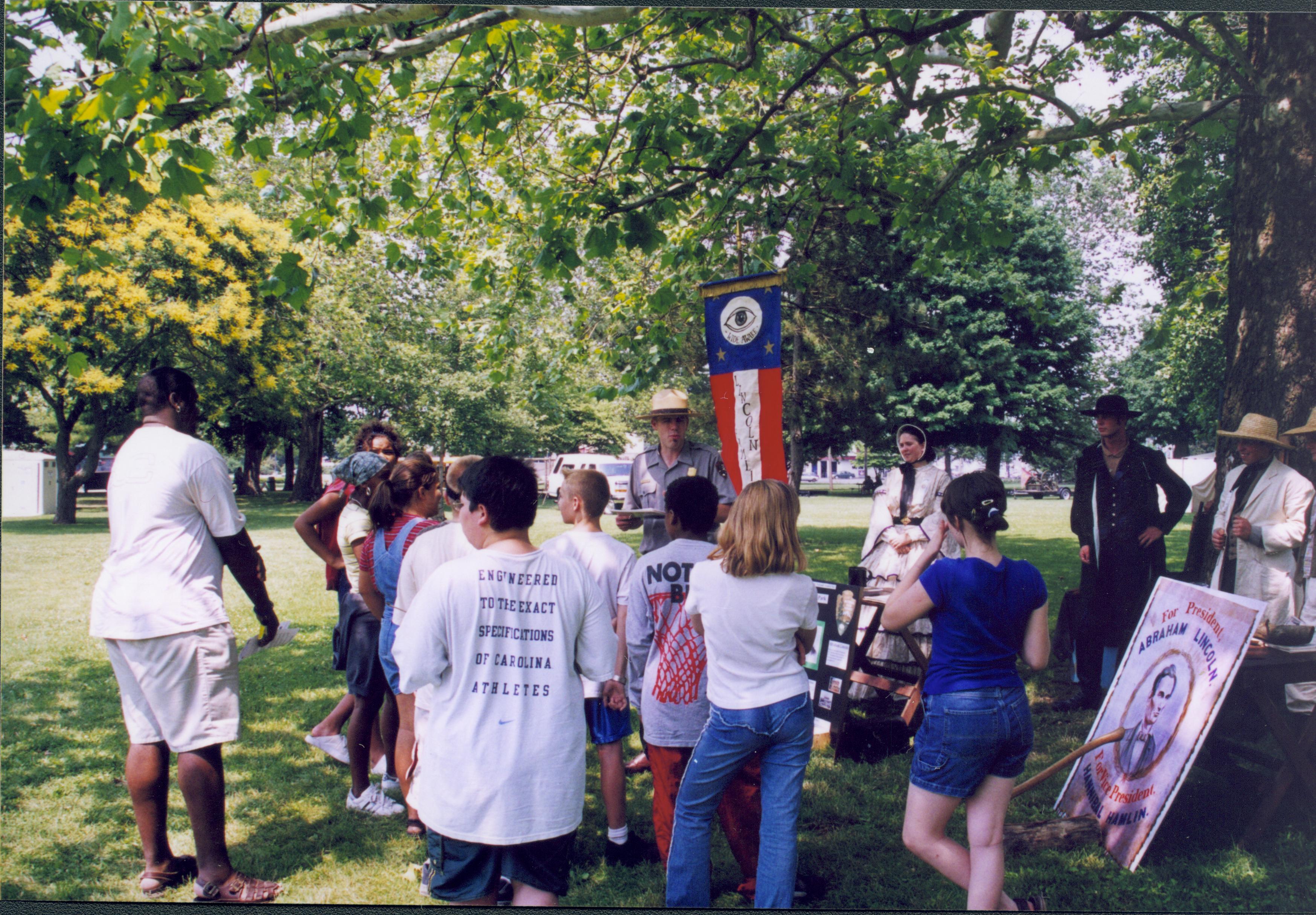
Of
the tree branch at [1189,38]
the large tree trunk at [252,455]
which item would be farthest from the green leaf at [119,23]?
the large tree trunk at [252,455]

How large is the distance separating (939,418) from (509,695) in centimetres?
1669

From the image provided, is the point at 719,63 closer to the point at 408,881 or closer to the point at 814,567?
the point at 408,881

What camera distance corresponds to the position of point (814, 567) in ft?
42.4

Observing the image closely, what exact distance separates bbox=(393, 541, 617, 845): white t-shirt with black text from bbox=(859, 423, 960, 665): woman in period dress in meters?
3.36

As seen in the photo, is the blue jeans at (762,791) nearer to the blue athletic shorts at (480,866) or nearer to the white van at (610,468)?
the blue athletic shorts at (480,866)

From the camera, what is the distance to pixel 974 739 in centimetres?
277

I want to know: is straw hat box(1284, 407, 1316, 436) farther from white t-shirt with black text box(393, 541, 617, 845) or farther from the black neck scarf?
white t-shirt with black text box(393, 541, 617, 845)

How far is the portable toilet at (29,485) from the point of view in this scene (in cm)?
1463

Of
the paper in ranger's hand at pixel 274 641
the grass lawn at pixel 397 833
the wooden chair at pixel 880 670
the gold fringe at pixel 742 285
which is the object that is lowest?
the grass lawn at pixel 397 833

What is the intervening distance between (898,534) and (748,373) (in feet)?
6.31

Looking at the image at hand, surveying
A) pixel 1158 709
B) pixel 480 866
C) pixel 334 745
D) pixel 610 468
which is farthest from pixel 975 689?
pixel 610 468

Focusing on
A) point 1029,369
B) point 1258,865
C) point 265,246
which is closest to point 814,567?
point 1029,369

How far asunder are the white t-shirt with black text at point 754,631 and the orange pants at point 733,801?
1.75 feet

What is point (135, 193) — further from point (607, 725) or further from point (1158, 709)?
point (1158, 709)
